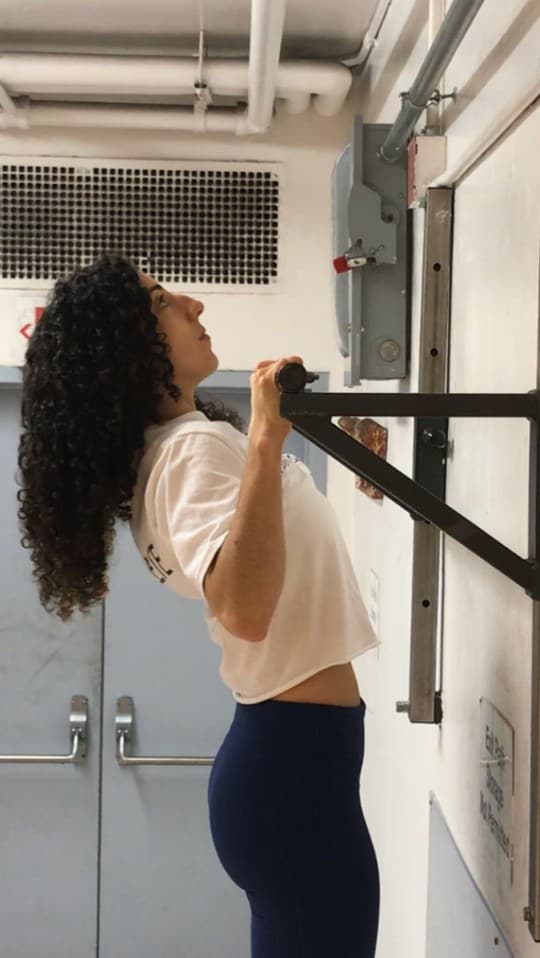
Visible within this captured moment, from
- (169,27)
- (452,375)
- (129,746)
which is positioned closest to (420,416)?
(452,375)

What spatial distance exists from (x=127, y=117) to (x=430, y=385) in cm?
127

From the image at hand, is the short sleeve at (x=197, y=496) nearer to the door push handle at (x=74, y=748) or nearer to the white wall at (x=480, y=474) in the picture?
the white wall at (x=480, y=474)

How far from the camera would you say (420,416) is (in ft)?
2.94

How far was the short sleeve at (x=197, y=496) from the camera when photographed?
0.97 m

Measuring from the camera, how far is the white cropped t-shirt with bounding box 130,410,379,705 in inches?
42.3

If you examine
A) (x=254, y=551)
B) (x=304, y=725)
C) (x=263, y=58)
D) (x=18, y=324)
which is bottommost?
(x=304, y=725)

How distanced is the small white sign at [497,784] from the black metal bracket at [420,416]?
0.22 meters

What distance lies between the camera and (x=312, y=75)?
202cm

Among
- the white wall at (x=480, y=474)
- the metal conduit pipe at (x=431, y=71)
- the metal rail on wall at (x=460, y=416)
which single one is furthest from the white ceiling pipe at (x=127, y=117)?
the metal rail on wall at (x=460, y=416)

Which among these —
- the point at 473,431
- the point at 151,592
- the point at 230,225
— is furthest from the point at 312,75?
the point at 151,592

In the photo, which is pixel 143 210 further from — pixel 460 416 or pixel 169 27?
pixel 460 416

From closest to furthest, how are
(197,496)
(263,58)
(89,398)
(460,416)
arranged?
(460,416) < (197,496) < (89,398) < (263,58)

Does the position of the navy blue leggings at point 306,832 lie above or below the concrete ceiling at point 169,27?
below

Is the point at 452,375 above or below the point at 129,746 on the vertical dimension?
above
